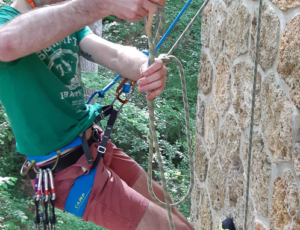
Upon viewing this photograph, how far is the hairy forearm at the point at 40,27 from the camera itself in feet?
5.19

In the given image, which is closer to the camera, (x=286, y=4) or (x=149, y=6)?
(x=149, y=6)

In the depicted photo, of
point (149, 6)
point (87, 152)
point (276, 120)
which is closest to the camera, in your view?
point (149, 6)

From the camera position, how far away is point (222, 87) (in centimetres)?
250

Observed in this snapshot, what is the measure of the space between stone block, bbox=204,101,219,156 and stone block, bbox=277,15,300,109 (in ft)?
3.16

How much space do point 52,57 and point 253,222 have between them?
1.26m

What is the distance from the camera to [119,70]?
218cm

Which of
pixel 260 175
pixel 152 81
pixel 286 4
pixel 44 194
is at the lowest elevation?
pixel 44 194

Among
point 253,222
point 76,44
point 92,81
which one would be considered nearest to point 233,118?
point 253,222

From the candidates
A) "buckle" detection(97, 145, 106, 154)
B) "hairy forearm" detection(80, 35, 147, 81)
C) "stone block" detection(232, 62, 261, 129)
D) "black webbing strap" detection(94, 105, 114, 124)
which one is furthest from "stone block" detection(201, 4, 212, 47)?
"buckle" detection(97, 145, 106, 154)

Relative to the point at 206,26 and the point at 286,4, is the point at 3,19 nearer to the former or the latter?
the point at 286,4

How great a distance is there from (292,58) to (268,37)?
26 cm

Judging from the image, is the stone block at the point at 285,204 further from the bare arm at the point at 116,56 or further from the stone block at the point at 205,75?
the stone block at the point at 205,75

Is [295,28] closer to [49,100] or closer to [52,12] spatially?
[52,12]

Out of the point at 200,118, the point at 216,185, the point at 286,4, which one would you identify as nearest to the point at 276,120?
the point at 286,4
